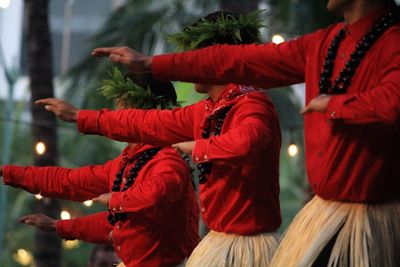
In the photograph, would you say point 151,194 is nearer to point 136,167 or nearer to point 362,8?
point 136,167

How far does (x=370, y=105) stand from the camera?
4.16m

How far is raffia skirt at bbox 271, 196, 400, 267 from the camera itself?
439 centimetres

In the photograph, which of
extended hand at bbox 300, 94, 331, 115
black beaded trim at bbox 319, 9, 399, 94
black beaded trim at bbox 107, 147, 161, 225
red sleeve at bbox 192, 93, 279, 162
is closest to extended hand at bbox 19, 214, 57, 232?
black beaded trim at bbox 107, 147, 161, 225

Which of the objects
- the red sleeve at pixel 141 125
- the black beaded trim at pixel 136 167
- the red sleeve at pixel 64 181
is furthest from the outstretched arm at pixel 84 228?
the red sleeve at pixel 141 125

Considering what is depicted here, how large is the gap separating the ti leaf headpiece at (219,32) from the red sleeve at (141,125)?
0.43 m

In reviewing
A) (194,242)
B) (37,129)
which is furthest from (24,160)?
(194,242)

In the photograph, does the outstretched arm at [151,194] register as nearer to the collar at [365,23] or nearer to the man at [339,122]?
the man at [339,122]

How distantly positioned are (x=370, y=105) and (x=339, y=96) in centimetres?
11

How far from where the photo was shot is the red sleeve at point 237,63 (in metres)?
4.59

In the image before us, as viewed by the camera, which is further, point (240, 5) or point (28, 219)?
point (240, 5)

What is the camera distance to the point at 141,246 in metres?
5.84

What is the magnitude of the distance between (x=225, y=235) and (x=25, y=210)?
17518 mm

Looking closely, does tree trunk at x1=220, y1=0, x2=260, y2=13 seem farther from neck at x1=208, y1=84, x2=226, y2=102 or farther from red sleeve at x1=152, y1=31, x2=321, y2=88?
red sleeve at x1=152, y1=31, x2=321, y2=88

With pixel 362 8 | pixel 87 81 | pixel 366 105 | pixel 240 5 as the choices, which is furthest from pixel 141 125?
pixel 87 81
